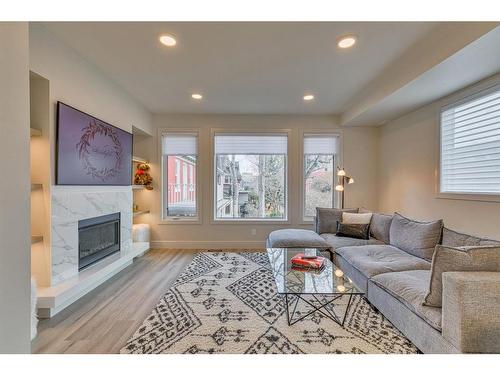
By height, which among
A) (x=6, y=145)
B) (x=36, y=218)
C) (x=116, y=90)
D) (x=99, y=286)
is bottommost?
(x=99, y=286)

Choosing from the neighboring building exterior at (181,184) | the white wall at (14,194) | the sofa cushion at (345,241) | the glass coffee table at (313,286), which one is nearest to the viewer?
the white wall at (14,194)

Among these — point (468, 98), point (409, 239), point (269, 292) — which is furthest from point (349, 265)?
point (468, 98)

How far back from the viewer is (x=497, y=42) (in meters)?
1.84

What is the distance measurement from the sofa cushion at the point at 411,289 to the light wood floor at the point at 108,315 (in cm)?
226

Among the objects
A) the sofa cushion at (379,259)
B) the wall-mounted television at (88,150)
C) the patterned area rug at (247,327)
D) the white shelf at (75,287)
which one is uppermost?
the wall-mounted television at (88,150)

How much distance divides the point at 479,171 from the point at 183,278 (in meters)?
3.80

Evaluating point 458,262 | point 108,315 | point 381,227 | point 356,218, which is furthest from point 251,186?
point 458,262

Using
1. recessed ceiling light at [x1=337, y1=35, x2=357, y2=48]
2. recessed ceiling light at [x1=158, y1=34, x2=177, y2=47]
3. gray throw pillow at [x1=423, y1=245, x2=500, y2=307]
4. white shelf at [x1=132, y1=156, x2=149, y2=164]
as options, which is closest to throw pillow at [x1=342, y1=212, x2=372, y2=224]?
gray throw pillow at [x1=423, y1=245, x2=500, y2=307]

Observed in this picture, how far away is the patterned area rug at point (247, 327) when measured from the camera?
1811mm

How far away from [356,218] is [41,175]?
4116 millimetres

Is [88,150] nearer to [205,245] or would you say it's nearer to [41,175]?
[41,175]

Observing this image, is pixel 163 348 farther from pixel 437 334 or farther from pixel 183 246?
pixel 183 246

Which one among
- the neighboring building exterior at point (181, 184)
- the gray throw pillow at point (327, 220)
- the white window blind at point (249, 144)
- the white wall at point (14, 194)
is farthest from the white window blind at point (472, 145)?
the neighboring building exterior at point (181, 184)

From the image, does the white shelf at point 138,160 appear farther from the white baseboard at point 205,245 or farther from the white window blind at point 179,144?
the white baseboard at point 205,245
